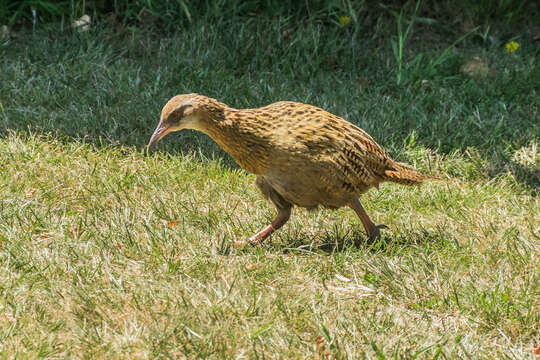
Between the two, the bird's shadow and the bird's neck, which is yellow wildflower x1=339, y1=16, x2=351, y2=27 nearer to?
the bird's shadow

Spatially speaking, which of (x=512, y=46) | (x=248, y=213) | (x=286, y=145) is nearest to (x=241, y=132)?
(x=286, y=145)

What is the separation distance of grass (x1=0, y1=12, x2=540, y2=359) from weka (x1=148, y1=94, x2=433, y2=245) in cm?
35

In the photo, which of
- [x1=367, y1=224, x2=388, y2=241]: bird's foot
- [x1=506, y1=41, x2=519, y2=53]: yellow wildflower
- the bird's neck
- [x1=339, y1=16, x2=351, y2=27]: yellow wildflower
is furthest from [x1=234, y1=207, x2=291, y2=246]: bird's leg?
[x1=506, y1=41, x2=519, y2=53]: yellow wildflower

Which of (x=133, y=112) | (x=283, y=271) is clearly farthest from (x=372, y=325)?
(x=133, y=112)

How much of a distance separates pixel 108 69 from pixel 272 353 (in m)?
3.90

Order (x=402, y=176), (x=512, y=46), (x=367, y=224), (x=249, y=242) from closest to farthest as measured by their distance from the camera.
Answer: (x=249, y=242) → (x=367, y=224) → (x=402, y=176) → (x=512, y=46)

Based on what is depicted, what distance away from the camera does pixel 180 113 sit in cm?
396

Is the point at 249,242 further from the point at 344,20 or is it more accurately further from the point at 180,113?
the point at 344,20

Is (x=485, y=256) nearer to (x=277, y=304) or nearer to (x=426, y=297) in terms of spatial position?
(x=426, y=297)

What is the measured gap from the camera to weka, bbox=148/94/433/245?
13.0ft

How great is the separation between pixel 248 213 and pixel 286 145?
2.85 ft

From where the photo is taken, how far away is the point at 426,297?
3625mm

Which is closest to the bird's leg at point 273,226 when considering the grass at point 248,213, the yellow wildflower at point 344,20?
the grass at point 248,213

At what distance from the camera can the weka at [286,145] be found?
13.0 feet
